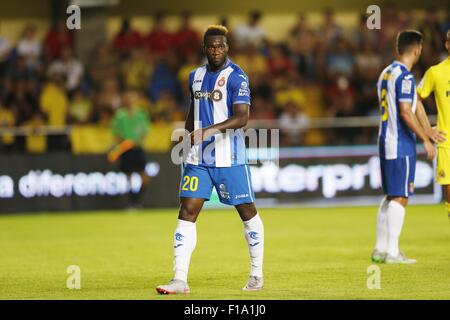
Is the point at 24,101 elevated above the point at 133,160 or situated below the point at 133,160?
above

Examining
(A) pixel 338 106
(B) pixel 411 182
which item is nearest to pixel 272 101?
(A) pixel 338 106

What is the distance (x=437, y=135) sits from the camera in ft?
35.7

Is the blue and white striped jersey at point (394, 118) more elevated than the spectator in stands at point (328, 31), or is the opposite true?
the spectator in stands at point (328, 31)

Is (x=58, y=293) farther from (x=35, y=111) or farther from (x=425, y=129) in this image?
(x=35, y=111)

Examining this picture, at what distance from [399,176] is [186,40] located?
12339 millimetres

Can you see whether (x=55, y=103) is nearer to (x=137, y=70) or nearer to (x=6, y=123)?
(x=6, y=123)

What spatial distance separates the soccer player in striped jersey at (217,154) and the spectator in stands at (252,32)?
14.1 m

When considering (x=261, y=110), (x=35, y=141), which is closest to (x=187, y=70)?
(x=261, y=110)

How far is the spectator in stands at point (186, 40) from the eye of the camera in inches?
899

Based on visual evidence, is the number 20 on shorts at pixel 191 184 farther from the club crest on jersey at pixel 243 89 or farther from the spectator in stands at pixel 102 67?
the spectator in stands at pixel 102 67

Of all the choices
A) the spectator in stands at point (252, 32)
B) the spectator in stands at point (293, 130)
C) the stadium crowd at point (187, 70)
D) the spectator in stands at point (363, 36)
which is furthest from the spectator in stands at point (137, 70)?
the spectator in stands at point (363, 36)

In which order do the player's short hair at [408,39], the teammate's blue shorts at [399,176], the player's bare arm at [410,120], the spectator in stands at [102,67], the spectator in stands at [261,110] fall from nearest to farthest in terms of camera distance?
the player's bare arm at [410,120] < the player's short hair at [408,39] < the teammate's blue shorts at [399,176] < the spectator in stands at [261,110] < the spectator in stands at [102,67]

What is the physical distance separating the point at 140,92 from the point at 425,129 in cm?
1158

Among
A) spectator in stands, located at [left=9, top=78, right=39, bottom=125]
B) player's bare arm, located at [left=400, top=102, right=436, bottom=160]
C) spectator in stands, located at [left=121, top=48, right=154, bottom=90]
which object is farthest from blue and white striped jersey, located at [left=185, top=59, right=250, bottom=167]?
spectator in stands, located at [left=121, top=48, right=154, bottom=90]
